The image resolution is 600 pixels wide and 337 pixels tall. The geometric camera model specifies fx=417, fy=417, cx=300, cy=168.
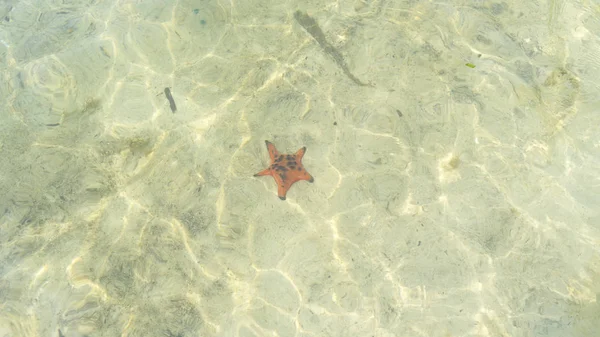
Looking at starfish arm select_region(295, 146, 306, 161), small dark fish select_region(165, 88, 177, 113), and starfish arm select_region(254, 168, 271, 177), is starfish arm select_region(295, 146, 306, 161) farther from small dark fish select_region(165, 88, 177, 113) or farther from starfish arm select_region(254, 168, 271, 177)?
small dark fish select_region(165, 88, 177, 113)

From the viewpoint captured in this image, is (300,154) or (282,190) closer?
(282,190)

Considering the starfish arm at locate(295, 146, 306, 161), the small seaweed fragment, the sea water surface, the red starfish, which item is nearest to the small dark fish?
the sea water surface

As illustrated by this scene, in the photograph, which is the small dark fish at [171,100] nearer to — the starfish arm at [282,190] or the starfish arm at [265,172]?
the starfish arm at [265,172]

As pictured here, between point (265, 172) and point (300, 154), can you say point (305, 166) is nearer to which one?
point (300, 154)

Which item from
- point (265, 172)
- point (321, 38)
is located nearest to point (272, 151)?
point (265, 172)

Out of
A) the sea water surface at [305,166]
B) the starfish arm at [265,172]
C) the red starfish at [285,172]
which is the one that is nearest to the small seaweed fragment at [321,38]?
the sea water surface at [305,166]

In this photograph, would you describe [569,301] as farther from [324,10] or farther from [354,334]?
[324,10]
